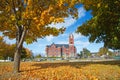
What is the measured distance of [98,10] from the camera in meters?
20.3

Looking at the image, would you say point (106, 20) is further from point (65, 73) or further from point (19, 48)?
point (19, 48)

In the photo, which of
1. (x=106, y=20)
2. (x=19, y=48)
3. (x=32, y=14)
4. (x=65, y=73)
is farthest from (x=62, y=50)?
(x=65, y=73)

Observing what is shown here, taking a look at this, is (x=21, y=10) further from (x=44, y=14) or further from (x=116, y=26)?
(x=116, y=26)

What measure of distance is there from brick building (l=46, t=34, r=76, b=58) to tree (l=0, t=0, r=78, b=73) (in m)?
155

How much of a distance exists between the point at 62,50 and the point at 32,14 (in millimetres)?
159548

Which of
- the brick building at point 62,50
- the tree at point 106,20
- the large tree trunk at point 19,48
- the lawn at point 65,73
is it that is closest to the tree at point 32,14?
the large tree trunk at point 19,48

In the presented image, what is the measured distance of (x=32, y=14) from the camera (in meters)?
16.3

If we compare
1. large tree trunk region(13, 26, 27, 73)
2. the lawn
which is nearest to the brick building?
large tree trunk region(13, 26, 27, 73)

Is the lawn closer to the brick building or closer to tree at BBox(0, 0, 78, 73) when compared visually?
tree at BBox(0, 0, 78, 73)

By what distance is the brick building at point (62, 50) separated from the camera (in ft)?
569

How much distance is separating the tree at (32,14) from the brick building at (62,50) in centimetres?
15457

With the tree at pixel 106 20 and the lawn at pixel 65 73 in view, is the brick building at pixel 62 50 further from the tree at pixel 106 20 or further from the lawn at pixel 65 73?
the lawn at pixel 65 73

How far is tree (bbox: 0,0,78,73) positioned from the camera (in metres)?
16.3

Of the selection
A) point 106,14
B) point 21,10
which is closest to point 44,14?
point 21,10
